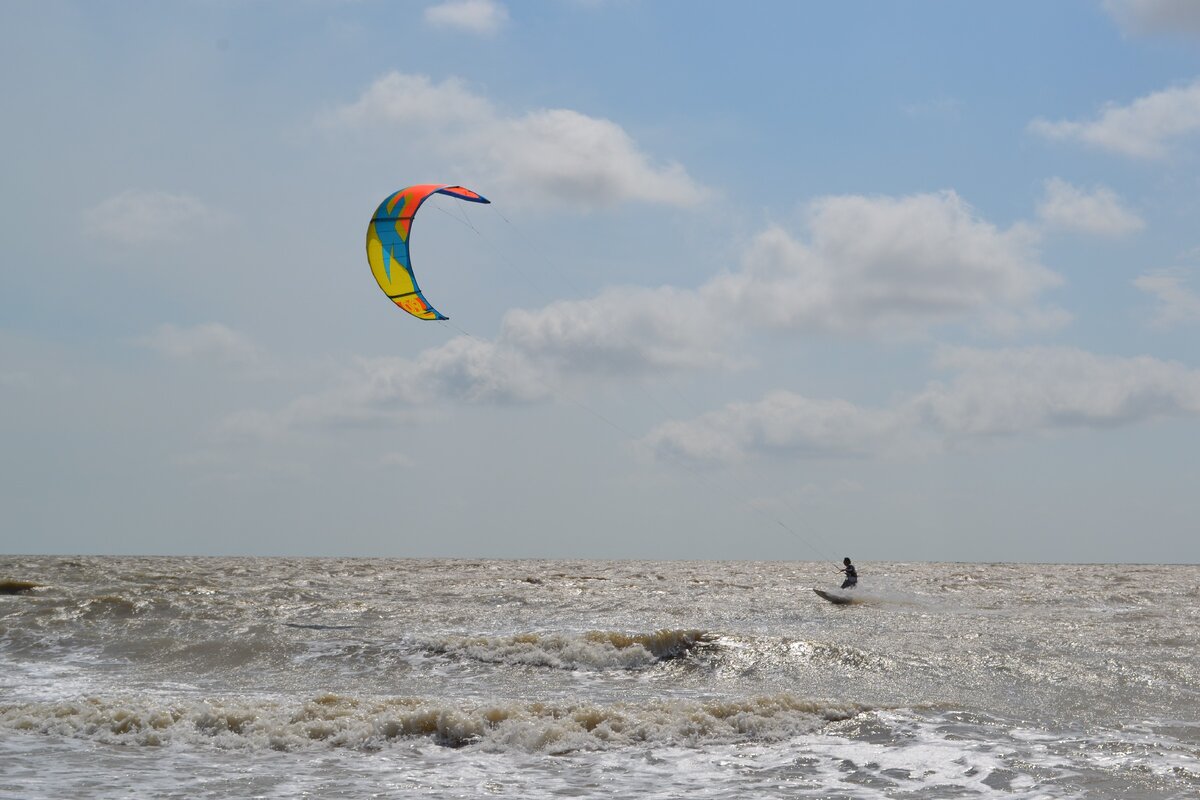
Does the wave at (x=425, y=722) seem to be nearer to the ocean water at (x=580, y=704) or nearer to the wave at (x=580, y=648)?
the ocean water at (x=580, y=704)

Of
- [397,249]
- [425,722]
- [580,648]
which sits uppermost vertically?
[397,249]

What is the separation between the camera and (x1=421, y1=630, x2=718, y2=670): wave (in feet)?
48.8

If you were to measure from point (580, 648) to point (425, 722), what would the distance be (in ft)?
16.5

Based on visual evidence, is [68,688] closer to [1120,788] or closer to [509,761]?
[509,761]

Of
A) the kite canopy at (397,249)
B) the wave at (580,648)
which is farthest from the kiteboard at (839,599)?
the kite canopy at (397,249)

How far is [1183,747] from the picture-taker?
9.75 meters

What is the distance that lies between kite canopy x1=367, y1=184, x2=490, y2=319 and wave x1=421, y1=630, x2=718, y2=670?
6.19 meters

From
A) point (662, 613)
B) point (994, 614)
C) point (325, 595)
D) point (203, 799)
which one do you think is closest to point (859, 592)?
point (994, 614)

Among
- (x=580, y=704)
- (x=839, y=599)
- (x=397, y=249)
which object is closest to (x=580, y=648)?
(x=580, y=704)

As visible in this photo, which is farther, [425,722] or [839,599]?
[839,599]

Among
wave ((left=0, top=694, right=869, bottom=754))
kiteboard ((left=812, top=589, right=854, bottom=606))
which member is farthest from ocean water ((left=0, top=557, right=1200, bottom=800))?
kiteboard ((left=812, top=589, right=854, bottom=606))

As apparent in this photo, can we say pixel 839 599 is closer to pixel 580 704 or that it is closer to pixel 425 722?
pixel 580 704

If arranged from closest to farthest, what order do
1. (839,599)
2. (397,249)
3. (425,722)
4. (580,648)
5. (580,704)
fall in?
1. (425,722)
2. (580,704)
3. (580,648)
4. (397,249)
5. (839,599)

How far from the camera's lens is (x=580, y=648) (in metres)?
15.3
